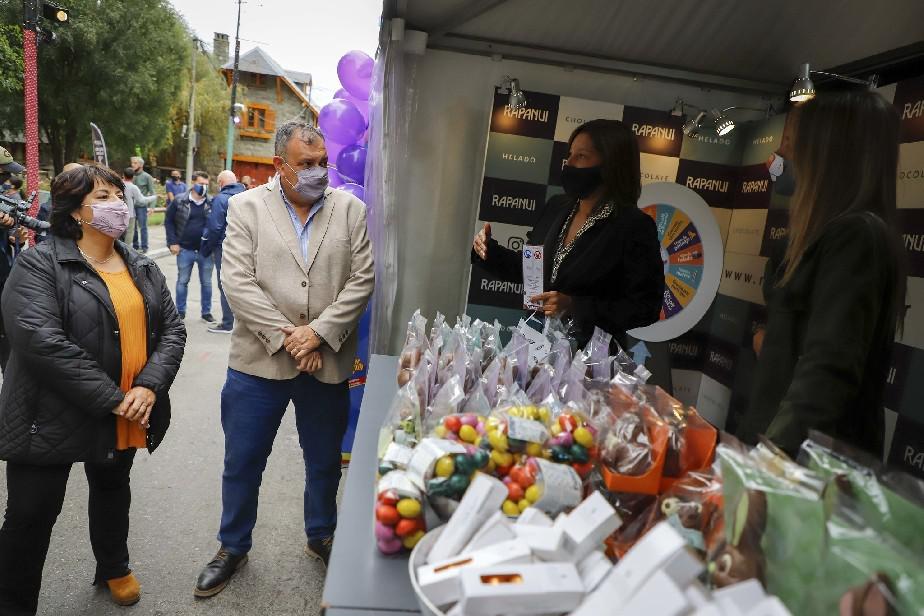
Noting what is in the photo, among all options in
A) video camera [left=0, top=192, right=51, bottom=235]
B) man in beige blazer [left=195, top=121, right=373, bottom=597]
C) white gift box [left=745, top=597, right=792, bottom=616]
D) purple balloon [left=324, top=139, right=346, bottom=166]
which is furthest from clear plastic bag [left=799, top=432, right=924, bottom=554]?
video camera [left=0, top=192, right=51, bottom=235]

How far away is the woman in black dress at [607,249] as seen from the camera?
8.03 ft

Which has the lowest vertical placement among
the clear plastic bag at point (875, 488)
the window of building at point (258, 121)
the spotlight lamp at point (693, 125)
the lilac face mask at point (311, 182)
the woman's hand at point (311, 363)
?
the woman's hand at point (311, 363)

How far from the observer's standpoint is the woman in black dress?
8.03 feet

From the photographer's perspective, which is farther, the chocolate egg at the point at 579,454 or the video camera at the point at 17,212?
the video camera at the point at 17,212

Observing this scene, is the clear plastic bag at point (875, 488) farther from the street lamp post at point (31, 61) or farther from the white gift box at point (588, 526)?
the street lamp post at point (31, 61)

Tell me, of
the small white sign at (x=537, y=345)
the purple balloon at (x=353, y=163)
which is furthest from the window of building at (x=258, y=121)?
the small white sign at (x=537, y=345)

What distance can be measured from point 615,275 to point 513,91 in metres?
1.79

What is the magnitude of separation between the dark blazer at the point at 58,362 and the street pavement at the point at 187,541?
0.71 m

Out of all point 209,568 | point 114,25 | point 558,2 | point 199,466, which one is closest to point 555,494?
point 209,568

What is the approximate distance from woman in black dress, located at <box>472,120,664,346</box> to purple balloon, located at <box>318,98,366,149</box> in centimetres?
230

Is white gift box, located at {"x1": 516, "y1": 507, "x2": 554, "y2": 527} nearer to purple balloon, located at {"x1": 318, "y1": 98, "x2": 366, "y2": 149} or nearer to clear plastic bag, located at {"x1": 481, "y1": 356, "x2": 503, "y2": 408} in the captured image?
clear plastic bag, located at {"x1": 481, "y1": 356, "x2": 503, "y2": 408}

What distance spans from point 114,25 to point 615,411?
884 inches

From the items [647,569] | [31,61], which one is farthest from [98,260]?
[31,61]

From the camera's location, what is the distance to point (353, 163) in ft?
14.7
